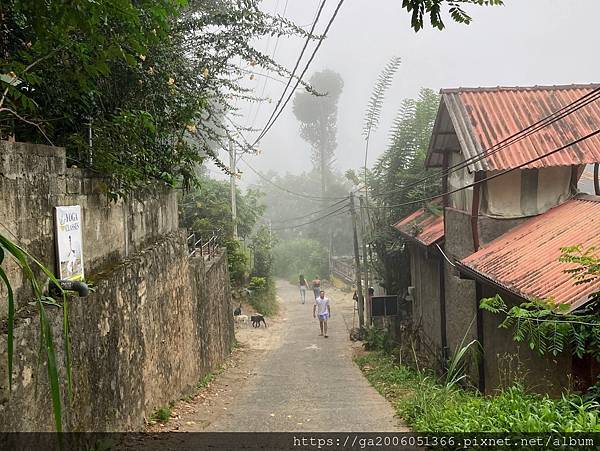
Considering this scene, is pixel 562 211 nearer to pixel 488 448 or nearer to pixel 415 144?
pixel 488 448

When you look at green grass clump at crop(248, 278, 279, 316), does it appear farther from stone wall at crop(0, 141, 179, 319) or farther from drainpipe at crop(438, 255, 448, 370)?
stone wall at crop(0, 141, 179, 319)

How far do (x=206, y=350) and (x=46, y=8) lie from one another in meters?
9.66

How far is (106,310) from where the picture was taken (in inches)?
250

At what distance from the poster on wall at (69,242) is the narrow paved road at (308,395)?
122 inches

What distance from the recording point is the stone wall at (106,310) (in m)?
4.63

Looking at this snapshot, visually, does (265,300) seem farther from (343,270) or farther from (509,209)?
(509,209)

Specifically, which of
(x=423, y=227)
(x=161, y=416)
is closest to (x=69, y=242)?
(x=161, y=416)

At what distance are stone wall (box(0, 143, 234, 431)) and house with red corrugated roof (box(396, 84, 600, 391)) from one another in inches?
196

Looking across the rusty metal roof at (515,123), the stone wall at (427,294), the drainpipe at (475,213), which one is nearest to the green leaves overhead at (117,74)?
the rusty metal roof at (515,123)

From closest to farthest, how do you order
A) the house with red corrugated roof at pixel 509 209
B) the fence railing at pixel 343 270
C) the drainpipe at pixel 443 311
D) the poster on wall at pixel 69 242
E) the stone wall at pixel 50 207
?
the stone wall at pixel 50 207
the poster on wall at pixel 69 242
the house with red corrugated roof at pixel 509 209
the drainpipe at pixel 443 311
the fence railing at pixel 343 270

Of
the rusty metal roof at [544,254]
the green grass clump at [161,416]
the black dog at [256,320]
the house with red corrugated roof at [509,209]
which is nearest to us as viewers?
the rusty metal roof at [544,254]

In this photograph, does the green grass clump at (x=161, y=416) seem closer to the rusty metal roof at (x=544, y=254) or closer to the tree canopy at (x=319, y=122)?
the rusty metal roof at (x=544, y=254)

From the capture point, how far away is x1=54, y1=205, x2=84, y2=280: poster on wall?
5.56m

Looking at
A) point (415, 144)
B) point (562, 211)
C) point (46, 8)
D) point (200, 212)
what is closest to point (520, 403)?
point (46, 8)
